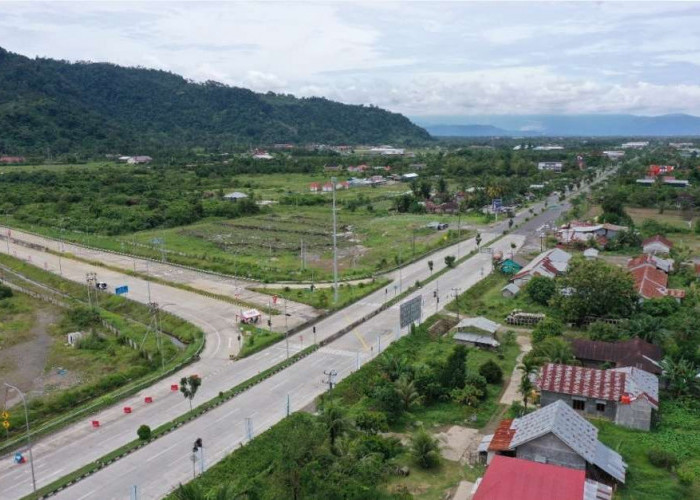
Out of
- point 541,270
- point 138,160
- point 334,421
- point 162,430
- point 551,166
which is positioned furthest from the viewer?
point 138,160

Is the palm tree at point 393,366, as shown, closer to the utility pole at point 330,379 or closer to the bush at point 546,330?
the utility pole at point 330,379

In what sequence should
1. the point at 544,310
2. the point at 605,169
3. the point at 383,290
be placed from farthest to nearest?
the point at 605,169 < the point at 383,290 < the point at 544,310

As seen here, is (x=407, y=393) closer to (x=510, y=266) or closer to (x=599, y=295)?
(x=599, y=295)

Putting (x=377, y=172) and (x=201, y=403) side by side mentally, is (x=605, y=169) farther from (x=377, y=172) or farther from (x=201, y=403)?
(x=201, y=403)

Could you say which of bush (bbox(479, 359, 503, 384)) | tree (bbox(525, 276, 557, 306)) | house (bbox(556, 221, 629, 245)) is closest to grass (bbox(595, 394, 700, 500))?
bush (bbox(479, 359, 503, 384))

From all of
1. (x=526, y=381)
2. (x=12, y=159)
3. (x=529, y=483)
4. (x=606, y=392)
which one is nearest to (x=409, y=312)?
(x=526, y=381)

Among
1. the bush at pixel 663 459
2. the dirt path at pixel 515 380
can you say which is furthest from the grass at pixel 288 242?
the bush at pixel 663 459

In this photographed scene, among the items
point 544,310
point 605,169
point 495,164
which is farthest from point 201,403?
point 605,169
